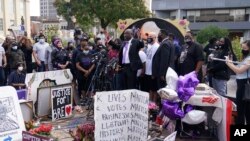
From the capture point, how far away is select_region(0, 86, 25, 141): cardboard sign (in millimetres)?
5375

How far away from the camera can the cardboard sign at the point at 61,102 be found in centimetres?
765

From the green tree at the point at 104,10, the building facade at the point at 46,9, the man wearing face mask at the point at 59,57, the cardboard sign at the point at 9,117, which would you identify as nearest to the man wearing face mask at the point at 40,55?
Result: the man wearing face mask at the point at 59,57

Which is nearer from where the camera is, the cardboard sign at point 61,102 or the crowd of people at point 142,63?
the cardboard sign at point 61,102

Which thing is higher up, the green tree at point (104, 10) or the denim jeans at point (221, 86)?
the green tree at point (104, 10)

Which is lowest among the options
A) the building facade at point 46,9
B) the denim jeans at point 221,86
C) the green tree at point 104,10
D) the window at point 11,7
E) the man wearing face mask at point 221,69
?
the denim jeans at point 221,86

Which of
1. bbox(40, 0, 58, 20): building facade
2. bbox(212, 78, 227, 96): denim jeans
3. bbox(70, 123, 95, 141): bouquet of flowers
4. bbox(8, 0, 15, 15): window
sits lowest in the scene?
bbox(70, 123, 95, 141): bouquet of flowers

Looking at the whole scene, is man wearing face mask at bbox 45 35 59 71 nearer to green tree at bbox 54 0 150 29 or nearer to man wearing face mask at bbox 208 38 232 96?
man wearing face mask at bbox 208 38 232 96

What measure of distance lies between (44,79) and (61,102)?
739 millimetres

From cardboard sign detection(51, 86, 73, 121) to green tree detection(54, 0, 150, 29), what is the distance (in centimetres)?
2573

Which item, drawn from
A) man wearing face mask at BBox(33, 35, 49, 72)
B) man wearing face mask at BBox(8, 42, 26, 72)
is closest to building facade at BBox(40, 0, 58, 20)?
man wearing face mask at BBox(33, 35, 49, 72)

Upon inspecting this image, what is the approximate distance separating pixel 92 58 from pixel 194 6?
200 feet

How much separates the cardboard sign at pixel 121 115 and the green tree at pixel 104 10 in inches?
1120

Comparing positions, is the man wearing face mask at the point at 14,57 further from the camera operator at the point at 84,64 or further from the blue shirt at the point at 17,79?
the camera operator at the point at 84,64

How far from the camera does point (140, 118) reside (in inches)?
203
